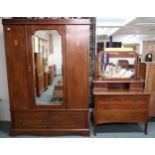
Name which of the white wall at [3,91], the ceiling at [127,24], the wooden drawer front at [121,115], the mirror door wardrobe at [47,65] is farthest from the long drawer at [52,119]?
the ceiling at [127,24]

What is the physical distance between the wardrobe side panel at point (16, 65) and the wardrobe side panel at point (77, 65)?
25.1 inches

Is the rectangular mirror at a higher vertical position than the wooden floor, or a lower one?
higher

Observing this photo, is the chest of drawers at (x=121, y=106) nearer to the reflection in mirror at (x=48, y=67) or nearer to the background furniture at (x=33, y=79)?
the background furniture at (x=33, y=79)

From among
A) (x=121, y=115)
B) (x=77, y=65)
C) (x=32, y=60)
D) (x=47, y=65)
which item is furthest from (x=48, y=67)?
(x=121, y=115)

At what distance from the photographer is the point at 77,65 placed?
7.86 feet

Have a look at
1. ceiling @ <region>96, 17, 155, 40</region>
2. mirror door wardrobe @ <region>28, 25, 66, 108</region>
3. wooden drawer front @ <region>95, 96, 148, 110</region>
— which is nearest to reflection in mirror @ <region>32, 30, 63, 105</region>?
mirror door wardrobe @ <region>28, 25, 66, 108</region>

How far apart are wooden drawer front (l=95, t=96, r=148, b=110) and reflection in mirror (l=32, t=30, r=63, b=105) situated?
0.61 metres

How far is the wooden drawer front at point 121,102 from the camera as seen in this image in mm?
2504

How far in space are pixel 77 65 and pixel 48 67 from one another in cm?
45

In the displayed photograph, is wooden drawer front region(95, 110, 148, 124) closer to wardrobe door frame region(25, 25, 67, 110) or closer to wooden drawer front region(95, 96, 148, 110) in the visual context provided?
wooden drawer front region(95, 96, 148, 110)

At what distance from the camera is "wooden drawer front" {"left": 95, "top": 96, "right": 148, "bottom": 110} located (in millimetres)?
2504

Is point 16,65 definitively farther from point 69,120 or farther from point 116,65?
point 116,65

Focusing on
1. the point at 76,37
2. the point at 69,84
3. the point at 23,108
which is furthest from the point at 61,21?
the point at 23,108
